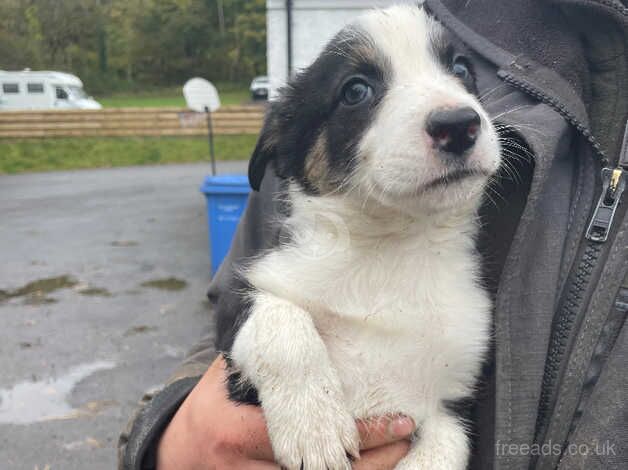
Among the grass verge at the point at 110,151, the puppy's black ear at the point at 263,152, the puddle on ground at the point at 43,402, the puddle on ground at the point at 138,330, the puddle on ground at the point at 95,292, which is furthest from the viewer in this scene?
the grass verge at the point at 110,151

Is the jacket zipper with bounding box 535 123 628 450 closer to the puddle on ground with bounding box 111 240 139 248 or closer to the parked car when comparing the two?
the puddle on ground with bounding box 111 240 139 248

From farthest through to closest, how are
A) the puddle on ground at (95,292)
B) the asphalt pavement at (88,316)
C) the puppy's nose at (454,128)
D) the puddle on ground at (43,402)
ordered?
the puddle on ground at (95,292) → the puddle on ground at (43,402) → the asphalt pavement at (88,316) → the puppy's nose at (454,128)

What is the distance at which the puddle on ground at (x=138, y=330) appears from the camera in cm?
570

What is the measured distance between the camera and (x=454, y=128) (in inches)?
59.0

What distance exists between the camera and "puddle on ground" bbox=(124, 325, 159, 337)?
570 cm

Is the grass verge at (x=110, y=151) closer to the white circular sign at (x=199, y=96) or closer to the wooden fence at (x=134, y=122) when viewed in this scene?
the wooden fence at (x=134, y=122)

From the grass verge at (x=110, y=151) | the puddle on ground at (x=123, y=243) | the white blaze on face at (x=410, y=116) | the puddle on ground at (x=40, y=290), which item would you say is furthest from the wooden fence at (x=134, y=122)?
the white blaze on face at (x=410, y=116)

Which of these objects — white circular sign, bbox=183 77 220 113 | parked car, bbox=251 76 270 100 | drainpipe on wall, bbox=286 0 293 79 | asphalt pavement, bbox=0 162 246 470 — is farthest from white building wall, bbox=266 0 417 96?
parked car, bbox=251 76 270 100

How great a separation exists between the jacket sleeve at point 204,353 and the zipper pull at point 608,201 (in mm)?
1023

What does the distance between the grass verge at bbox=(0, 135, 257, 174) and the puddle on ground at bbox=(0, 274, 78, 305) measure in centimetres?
1105

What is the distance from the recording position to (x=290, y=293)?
1795 millimetres

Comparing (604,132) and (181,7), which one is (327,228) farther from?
(181,7)

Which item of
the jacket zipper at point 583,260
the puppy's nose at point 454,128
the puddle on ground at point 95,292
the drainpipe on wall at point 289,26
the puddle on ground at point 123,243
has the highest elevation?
the drainpipe on wall at point 289,26

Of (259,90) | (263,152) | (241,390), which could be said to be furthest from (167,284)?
(259,90)
